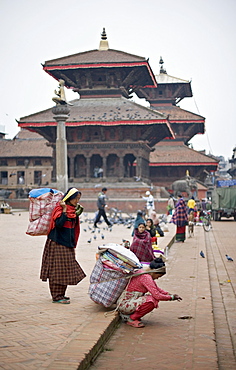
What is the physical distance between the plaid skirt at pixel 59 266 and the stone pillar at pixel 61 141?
18.9 m

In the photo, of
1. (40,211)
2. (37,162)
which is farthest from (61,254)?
(37,162)

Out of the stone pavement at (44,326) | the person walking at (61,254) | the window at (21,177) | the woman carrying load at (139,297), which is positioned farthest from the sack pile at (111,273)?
the window at (21,177)

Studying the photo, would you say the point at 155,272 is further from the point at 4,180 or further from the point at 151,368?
the point at 4,180

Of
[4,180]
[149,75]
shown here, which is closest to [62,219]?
[149,75]

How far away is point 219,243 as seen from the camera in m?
18.1

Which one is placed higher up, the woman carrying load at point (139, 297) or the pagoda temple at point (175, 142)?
the pagoda temple at point (175, 142)

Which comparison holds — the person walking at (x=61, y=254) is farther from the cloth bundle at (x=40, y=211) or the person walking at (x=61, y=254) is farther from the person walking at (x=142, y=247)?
the person walking at (x=142, y=247)

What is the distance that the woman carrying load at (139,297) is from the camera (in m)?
6.42

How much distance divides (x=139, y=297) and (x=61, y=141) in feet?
67.1

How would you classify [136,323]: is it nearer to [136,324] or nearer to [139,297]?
[136,324]

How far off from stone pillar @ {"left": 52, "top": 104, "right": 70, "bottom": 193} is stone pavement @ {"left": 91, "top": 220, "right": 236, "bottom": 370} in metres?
16.5

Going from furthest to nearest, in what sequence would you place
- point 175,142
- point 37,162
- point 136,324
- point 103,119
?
point 37,162 → point 175,142 → point 103,119 → point 136,324

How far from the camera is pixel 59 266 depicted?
717cm

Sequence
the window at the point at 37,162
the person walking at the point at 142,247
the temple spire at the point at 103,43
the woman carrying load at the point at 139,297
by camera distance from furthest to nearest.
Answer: the window at the point at 37,162, the temple spire at the point at 103,43, the person walking at the point at 142,247, the woman carrying load at the point at 139,297
